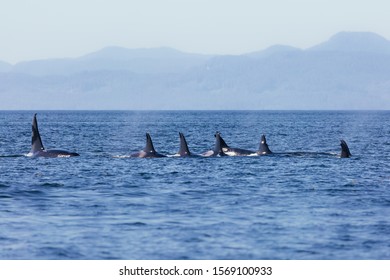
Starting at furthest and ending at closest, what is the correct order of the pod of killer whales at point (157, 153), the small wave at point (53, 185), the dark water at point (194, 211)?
1. the pod of killer whales at point (157, 153)
2. the small wave at point (53, 185)
3. the dark water at point (194, 211)

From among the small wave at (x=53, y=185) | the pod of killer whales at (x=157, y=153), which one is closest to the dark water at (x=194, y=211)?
the small wave at (x=53, y=185)

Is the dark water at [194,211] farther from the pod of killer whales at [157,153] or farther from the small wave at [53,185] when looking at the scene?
the pod of killer whales at [157,153]

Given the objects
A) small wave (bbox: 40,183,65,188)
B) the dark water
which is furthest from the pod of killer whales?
small wave (bbox: 40,183,65,188)

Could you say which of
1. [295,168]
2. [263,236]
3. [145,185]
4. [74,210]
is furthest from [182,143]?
[263,236]

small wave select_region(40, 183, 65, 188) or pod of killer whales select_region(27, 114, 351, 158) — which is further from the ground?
pod of killer whales select_region(27, 114, 351, 158)

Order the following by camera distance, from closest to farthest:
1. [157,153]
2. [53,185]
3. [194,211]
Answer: [194,211] < [53,185] < [157,153]

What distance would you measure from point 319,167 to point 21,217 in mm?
20340

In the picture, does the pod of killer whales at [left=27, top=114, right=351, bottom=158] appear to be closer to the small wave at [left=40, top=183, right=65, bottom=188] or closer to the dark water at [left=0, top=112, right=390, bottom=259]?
the dark water at [left=0, top=112, right=390, bottom=259]

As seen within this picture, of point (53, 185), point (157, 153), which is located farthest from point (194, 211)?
point (157, 153)

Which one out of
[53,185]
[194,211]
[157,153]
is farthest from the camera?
[157,153]

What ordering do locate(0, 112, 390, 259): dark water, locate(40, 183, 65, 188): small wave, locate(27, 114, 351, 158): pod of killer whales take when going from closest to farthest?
locate(0, 112, 390, 259): dark water < locate(40, 183, 65, 188): small wave < locate(27, 114, 351, 158): pod of killer whales

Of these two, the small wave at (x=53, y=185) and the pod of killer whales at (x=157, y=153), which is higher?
the pod of killer whales at (x=157, y=153)

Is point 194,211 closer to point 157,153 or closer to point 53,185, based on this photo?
point 53,185

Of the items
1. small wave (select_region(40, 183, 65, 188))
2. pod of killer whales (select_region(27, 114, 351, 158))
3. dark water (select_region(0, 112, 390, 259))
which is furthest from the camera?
pod of killer whales (select_region(27, 114, 351, 158))
